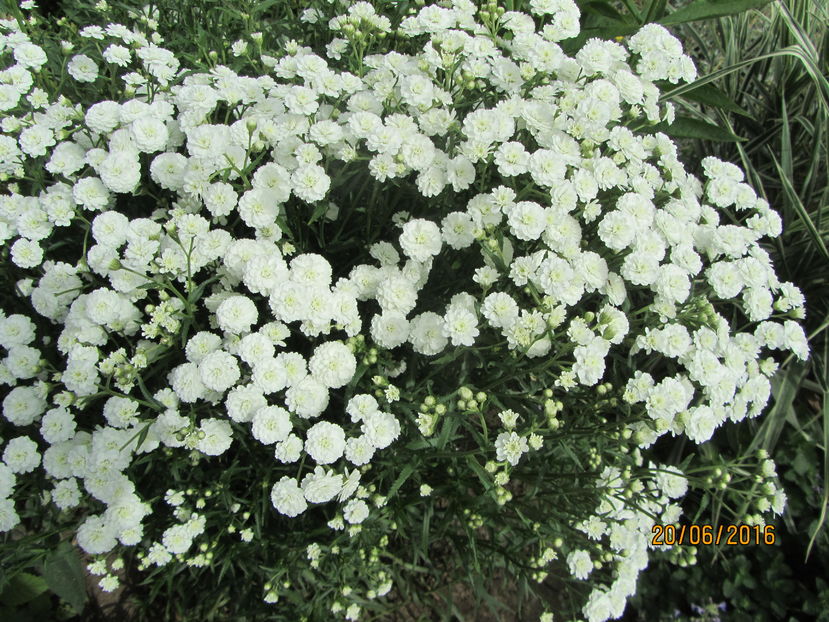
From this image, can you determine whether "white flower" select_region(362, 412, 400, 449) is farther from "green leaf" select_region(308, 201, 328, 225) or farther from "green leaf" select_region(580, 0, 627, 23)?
"green leaf" select_region(580, 0, 627, 23)

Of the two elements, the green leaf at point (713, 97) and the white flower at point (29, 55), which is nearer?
the white flower at point (29, 55)

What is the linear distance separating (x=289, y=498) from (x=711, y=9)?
299 centimetres

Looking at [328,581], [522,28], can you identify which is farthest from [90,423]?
[522,28]

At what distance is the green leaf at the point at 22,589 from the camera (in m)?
2.26

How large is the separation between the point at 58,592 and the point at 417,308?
1.64 metres

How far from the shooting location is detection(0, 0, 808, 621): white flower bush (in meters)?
1.84

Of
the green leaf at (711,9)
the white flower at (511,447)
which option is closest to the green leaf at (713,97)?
the green leaf at (711,9)

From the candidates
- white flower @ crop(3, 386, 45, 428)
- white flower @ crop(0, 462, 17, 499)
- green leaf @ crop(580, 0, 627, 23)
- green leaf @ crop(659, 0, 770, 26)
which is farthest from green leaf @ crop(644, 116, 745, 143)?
white flower @ crop(0, 462, 17, 499)

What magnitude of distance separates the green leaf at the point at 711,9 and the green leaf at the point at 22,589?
3.74 m

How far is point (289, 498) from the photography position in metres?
1.83

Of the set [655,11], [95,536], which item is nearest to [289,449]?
[95,536]

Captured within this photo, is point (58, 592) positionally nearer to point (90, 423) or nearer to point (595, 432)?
point (90, 423)
